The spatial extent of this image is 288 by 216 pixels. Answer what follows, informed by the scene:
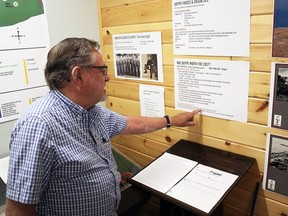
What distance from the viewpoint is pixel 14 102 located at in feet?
5.26

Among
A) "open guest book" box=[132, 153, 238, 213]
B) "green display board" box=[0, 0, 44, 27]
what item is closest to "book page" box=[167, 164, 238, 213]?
"open guest book" box=[132, 153, 238, 213]

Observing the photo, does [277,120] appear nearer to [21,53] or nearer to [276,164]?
[276,164]

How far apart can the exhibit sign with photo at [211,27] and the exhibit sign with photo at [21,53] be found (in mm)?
834

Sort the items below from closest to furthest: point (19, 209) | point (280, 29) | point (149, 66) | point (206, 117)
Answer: point (19, 209), point (280, 29), point (206, 117), point (149, 66)

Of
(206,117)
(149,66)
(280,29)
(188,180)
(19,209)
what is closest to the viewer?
(19,209)

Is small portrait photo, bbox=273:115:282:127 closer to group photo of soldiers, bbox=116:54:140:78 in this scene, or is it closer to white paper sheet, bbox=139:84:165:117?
white paper sheet, bbox=139:84:165:117

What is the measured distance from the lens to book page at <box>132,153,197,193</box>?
1220 mm

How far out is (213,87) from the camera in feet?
4.48

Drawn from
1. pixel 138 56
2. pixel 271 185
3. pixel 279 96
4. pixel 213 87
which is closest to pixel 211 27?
pixel 213 87

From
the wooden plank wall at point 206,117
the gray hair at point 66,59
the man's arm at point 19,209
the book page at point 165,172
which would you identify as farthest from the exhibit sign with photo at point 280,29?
the man's arm at point 19,209

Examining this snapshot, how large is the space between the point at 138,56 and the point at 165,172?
760 millimetres

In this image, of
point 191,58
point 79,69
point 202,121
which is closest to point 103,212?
point 79,69

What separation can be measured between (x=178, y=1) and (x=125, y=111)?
2.76ft

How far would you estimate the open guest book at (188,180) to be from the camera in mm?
1103
